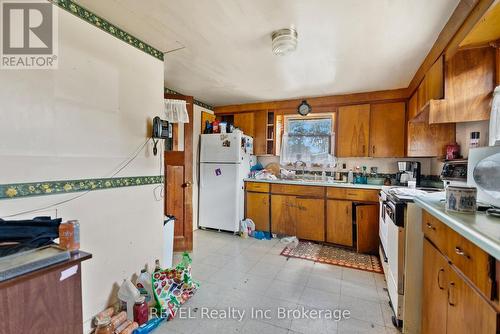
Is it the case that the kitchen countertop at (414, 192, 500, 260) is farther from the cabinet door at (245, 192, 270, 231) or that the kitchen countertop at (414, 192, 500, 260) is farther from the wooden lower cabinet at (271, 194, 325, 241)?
the cabinet door at (245, 192, 270, 231)

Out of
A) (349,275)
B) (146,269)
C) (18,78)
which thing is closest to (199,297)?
(146,269)

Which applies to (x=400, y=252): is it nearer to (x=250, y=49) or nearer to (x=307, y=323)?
(x=307, y=323)

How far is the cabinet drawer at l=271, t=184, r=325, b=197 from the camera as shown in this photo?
3371 mm

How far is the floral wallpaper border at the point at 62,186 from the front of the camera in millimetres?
1241

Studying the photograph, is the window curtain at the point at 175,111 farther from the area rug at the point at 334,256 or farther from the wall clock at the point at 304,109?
the area rug at the point at 334,256

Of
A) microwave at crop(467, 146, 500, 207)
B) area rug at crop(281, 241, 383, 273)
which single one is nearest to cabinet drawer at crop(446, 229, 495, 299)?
microwave at crop(467, 146, 500, 207)

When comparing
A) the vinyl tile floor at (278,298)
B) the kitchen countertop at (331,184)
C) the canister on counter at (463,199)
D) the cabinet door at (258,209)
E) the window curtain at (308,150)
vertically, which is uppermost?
the window curtain at (308,150)

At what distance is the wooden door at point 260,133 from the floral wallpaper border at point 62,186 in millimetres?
2358

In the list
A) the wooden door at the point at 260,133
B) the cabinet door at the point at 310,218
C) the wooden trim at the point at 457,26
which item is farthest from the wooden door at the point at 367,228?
the wooden door at the point at 260,133

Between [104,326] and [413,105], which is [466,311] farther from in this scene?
[413,105]

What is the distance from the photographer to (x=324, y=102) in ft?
11.9

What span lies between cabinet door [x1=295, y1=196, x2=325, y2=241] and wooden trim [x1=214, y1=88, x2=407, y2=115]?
1.47m

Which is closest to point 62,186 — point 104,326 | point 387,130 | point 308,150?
point 104,326

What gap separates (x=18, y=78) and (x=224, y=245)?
2.71 m
